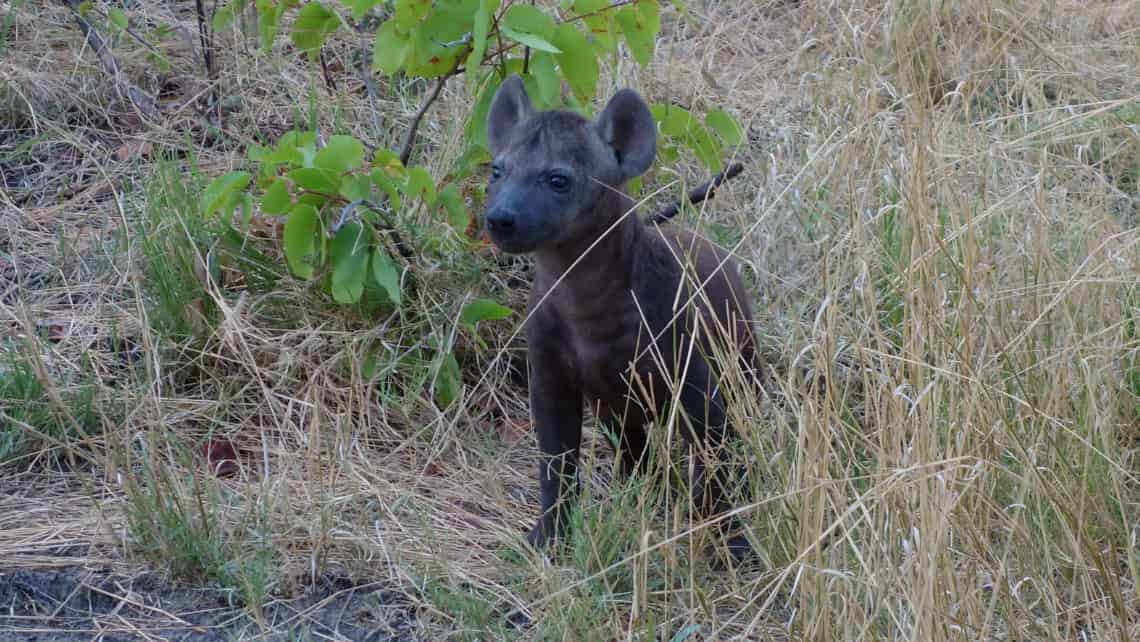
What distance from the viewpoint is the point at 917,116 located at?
13.6ft

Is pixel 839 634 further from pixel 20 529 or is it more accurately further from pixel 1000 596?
pixel 20 529

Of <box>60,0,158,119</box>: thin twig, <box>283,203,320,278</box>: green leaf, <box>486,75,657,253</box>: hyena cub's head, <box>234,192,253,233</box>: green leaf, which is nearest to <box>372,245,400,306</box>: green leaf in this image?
<box>283,203,320,278</box>: green leaf

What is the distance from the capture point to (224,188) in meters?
4.41

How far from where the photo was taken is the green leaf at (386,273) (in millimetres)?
4598

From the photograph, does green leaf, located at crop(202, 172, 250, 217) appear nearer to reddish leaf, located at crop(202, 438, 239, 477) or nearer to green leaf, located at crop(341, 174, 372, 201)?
green leaf, located at crop(341, 174, 372, 201)

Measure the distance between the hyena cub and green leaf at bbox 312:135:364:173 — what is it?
0.44 meters

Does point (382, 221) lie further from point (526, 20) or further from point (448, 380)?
point (526, 20)

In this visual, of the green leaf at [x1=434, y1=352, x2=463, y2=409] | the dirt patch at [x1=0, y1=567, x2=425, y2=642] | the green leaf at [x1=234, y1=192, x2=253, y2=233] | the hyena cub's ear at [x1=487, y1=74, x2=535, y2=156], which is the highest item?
the hyena cub's ear at [x1=487, y1=74, x2=535, y2=156]

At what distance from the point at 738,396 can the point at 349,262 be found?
1571 millimetres

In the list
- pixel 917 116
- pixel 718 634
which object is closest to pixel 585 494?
pixel 718 634

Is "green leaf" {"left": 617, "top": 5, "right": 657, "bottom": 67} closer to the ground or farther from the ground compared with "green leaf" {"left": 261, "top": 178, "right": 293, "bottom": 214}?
farther from the ground

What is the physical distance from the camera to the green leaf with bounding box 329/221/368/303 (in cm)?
Answer: 464

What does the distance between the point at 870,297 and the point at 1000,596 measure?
0.72 m

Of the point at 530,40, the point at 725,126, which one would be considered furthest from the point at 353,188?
the point at 725,126
